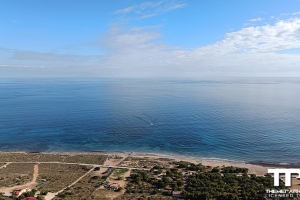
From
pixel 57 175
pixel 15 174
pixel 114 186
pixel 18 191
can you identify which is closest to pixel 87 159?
pixel 57 175

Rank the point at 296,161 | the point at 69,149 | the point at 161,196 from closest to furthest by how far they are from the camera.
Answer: the point at 161,196, the point at 296,161, the point at 69,149

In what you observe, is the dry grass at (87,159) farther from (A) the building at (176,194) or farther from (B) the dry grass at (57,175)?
(A) the building at (176,194)

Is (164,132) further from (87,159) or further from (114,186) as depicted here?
(114,186)

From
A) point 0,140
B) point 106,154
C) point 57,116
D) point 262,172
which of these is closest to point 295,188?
point 262,172

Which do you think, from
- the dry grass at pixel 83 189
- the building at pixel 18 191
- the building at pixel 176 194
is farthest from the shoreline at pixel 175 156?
the building at pixel 18 191

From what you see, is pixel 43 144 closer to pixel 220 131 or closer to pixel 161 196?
pixel 161 196

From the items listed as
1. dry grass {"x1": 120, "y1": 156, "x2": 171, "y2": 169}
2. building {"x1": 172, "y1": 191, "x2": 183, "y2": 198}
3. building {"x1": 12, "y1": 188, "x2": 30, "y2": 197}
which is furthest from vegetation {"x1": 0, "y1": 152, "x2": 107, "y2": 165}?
building {"x1": 172, "y1": 191, "x2": 183, "y2": 198}
